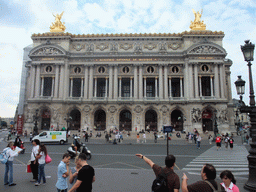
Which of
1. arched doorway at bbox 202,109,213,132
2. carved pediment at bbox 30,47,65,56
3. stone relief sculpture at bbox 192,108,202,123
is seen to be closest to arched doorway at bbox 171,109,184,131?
stone relief sculpture at bbox 192,108,202,123

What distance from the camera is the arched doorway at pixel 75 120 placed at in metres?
48.8

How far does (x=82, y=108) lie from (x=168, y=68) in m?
21.6

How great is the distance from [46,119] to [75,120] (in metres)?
6.52

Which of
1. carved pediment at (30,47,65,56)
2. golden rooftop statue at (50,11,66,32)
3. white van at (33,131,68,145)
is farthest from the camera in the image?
golden rooftop statue at (50,11,66,32)

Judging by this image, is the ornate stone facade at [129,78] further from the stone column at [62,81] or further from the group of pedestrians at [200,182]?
the group of pedestrians at [200,182]

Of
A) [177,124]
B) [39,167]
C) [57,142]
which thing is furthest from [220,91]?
[39,167]

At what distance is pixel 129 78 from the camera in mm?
50625

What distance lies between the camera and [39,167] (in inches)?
316

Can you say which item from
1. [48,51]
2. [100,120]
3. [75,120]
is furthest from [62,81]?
[100,120]

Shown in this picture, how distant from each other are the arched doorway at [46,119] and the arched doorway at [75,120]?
4990mm

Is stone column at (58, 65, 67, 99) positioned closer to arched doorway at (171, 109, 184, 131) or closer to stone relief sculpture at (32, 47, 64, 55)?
stone relief sculpture at (32, 47, 64, 55)

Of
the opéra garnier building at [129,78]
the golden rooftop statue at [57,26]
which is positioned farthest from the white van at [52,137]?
the golden rooftop statue at [57,26]

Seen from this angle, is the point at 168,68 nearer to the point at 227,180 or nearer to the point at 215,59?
the point at 215,59

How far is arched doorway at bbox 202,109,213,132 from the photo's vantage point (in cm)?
4569
